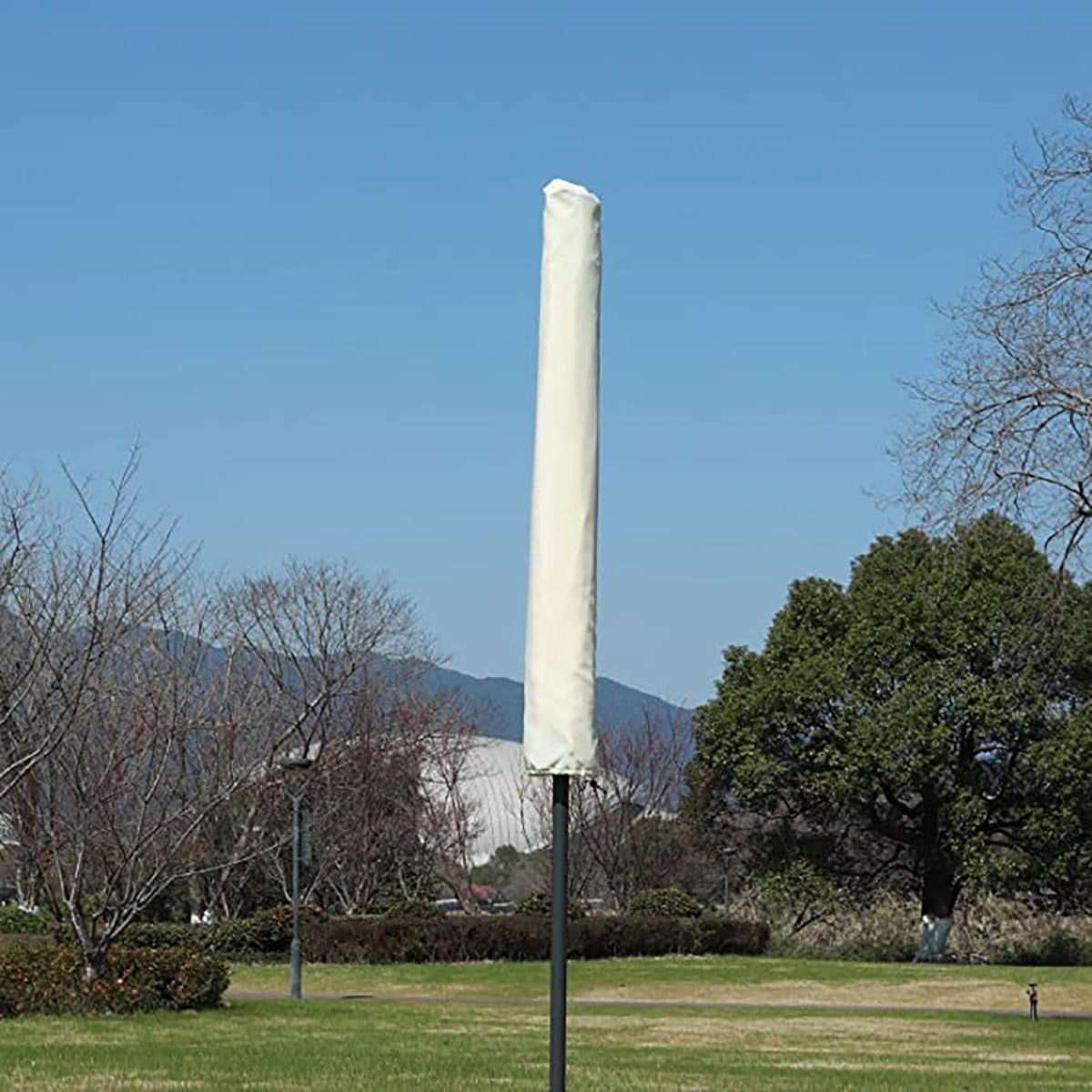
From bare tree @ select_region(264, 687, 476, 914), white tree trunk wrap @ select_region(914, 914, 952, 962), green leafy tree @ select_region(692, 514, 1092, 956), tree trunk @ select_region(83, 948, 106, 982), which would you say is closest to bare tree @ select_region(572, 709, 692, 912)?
bare tree @ select_region(264, 687, 476, 914)

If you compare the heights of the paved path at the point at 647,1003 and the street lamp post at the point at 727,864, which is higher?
the street lamp post at the point at 727,864

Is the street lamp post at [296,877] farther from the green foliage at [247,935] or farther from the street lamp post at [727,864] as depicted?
the street lamp post at [727,864]

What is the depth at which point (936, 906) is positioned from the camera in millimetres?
35375

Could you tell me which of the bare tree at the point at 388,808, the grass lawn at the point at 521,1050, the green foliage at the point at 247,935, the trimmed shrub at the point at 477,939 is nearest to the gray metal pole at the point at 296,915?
the grass lawn at the point at 521,1050

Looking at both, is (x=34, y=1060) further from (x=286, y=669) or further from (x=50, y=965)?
(x=286, y=669)

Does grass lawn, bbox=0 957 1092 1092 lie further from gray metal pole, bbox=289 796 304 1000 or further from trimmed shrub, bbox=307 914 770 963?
trimmed shrub, bbox=307 914 770 963

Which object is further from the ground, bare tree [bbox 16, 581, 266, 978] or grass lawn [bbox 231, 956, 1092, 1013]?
bare tree [bbox 16, 581, 266, 978]

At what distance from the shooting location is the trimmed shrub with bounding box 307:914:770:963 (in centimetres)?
3231

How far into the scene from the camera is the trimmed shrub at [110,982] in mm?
20016

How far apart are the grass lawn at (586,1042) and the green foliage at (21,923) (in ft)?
19.9

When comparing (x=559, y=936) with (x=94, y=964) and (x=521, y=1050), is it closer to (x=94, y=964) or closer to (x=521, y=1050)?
(x=521, y=1050)

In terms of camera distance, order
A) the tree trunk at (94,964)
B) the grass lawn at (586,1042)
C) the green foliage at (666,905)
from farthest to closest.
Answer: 1. the green foliage at (666,905)
2. the tree trunk at (94,964)
3. the grass lawn at (586,1042)

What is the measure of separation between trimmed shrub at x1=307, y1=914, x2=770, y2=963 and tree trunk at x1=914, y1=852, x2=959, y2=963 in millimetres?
4751

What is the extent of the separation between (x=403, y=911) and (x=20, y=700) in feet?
48.0
